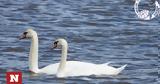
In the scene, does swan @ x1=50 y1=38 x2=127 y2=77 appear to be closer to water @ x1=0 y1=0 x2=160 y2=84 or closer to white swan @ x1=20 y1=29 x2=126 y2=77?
white swan @ x1=20 y1=29 x2=126 y2=77

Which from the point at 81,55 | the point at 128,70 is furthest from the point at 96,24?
the point at 128,70

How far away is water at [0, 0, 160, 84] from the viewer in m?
17.6

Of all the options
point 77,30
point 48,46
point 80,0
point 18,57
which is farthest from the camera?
point 80,0

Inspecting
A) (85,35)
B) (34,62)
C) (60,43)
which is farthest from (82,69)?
(85,35)

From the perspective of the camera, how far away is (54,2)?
2828cm

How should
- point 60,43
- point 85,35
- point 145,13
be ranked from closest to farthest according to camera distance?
point 60,43 < point 85,35 < point 145,13

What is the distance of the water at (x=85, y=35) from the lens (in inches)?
695

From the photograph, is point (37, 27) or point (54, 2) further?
point (54, 2)

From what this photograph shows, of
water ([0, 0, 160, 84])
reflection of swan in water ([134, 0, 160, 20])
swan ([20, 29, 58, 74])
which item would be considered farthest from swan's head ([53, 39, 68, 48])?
reflection of swan in water ([134, 0, 160, 20])

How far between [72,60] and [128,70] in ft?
5.39

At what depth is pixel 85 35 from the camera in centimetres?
2203

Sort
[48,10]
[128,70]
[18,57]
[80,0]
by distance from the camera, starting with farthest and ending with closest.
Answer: [80,0], [48,10], [18,57], [128,70]

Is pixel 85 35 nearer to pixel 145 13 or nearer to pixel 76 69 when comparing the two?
pixel 145 13

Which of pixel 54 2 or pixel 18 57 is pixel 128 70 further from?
pixel 54 2
